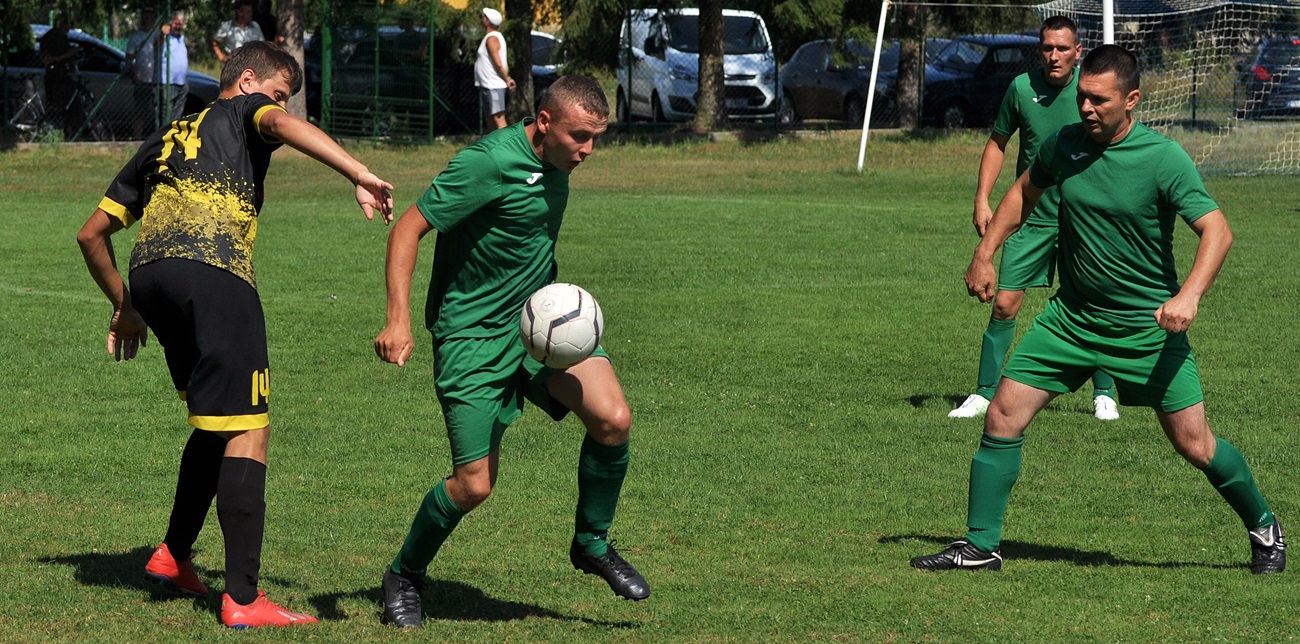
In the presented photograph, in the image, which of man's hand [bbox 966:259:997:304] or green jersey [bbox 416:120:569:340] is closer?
green jersey [bbox 416:120:569:340]

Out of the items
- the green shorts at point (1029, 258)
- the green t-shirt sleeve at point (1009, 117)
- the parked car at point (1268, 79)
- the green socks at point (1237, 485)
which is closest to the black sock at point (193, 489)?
the green socks at point (1237, 485)

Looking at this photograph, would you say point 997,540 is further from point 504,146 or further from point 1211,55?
point 1211,55

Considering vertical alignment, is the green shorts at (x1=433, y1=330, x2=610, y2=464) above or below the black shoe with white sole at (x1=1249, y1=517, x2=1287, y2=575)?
above

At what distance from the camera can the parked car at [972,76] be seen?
29781 millimetres

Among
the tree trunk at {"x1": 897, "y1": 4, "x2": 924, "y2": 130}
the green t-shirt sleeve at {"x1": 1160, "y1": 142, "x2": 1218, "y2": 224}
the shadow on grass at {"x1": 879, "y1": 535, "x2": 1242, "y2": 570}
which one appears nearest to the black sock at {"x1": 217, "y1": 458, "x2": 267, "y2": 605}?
the shadow on grass at {"x1": 879, "y1": 535, "x2": 1242, "y2": 570}

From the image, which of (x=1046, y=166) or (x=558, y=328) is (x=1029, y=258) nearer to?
(x=1046, y=166)

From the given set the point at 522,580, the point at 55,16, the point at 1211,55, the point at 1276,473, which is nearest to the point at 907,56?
the point at 1211,55

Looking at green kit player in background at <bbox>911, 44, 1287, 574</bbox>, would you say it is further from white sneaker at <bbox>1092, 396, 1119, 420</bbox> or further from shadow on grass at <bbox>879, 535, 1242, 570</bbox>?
white sneaker at <bbox>1092, 396, 1119, 420</bbox>

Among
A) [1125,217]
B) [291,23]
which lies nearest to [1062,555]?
[1125,217]

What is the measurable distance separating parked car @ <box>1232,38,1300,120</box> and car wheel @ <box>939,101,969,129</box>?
626 centimetres

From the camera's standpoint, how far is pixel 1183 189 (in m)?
5.77

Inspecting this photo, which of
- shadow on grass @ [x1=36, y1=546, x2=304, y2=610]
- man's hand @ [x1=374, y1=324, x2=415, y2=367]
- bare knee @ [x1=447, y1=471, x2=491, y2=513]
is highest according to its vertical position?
man's hand @ [x1=374, y1=324, x2=415, y2=367]

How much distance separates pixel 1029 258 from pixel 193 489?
4.96 metres

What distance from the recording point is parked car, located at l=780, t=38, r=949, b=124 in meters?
30.4
